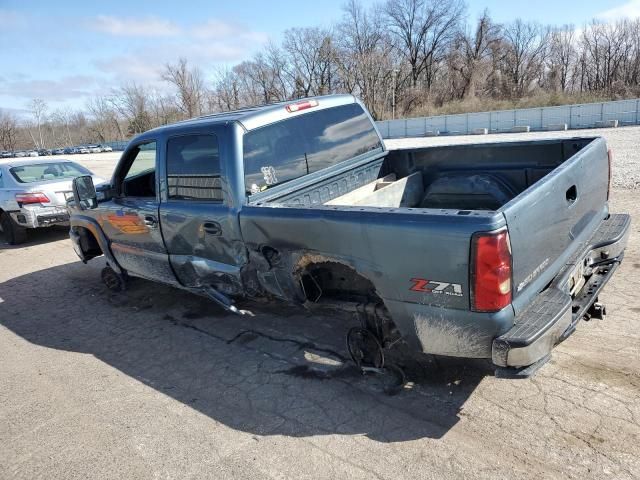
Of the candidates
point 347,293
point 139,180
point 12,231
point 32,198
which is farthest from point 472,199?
point 12,231

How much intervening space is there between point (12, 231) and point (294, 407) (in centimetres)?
861

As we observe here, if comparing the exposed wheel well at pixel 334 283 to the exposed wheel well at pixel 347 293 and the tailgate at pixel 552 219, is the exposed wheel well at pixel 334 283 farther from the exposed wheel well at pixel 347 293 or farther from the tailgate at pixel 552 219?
the tailgate at pixel 552 219

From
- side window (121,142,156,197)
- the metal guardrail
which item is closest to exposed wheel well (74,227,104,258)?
side window (121,142,156,197)

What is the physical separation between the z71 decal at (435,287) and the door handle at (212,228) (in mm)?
1804

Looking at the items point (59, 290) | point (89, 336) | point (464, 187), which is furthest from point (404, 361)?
point (59, 290)

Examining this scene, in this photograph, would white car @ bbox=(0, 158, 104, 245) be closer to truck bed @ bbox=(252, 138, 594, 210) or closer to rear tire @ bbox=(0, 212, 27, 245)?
rear tire @ bbox=(0, 212, 27, 245)

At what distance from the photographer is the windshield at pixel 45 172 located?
9.33 m

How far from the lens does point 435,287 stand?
2.62 meters

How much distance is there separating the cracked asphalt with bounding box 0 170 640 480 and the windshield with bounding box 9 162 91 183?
18.5 ft

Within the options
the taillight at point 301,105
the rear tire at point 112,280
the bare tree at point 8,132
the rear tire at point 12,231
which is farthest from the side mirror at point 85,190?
the bare tree at point 8,132

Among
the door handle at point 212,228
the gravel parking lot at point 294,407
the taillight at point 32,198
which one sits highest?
the taillight at point 32,198

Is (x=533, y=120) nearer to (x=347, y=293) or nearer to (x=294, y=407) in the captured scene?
(x=347, y=293)

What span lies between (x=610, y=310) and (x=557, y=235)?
62.3 inches

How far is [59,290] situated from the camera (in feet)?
21.2
